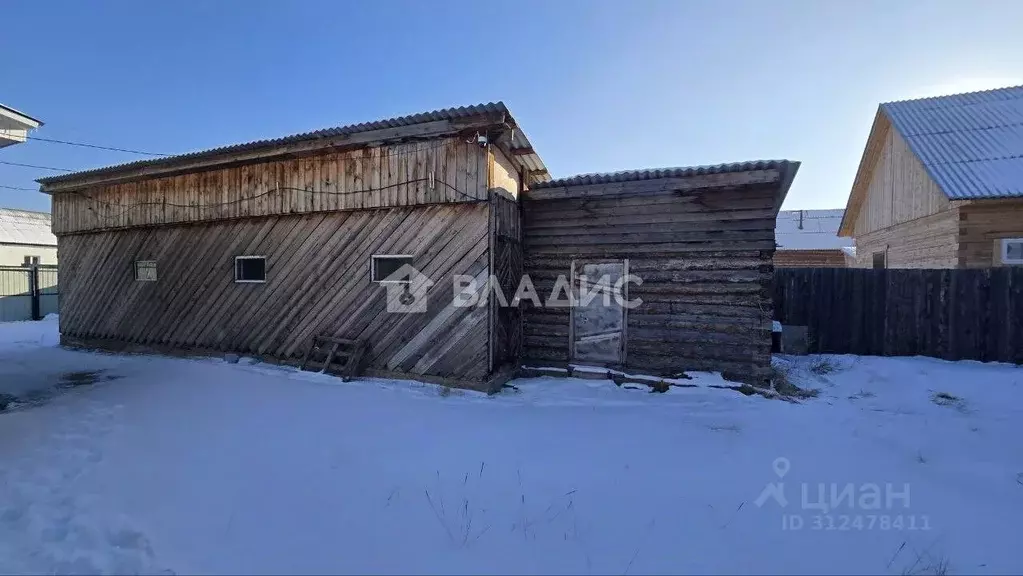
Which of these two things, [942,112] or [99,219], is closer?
[99,219]

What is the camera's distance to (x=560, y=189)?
7.93m

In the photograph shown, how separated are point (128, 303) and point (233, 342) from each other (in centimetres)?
356

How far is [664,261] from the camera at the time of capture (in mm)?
7605

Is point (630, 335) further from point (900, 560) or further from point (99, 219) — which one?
point (99, 219)

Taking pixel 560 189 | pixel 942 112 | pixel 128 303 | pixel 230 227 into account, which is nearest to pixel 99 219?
pixel 128 303

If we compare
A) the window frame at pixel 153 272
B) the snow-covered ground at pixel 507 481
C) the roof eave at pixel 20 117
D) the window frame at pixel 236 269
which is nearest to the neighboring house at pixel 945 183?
the snow-covered ground at pixel 507 481

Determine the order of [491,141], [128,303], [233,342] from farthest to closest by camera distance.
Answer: [128,303] → [233,342] → [491,141]

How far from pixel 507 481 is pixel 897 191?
684 inches

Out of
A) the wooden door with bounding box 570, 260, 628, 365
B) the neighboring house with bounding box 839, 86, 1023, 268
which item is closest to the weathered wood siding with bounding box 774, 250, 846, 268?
the neighboring house with bounding box 839, 86, 1023, 268

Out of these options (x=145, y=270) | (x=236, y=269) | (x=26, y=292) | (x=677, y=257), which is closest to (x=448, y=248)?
(x=677, y=257)

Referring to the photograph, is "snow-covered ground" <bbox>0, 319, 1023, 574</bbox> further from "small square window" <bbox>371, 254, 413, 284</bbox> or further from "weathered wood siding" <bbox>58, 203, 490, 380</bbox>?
"small square window" <bbox>371, 254, 413, 284</bbox>

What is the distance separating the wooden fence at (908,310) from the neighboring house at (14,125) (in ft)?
45.0

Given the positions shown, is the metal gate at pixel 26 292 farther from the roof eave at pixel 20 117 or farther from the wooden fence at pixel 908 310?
the wooden fence at pixel 908 310

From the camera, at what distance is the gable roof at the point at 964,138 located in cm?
1045
